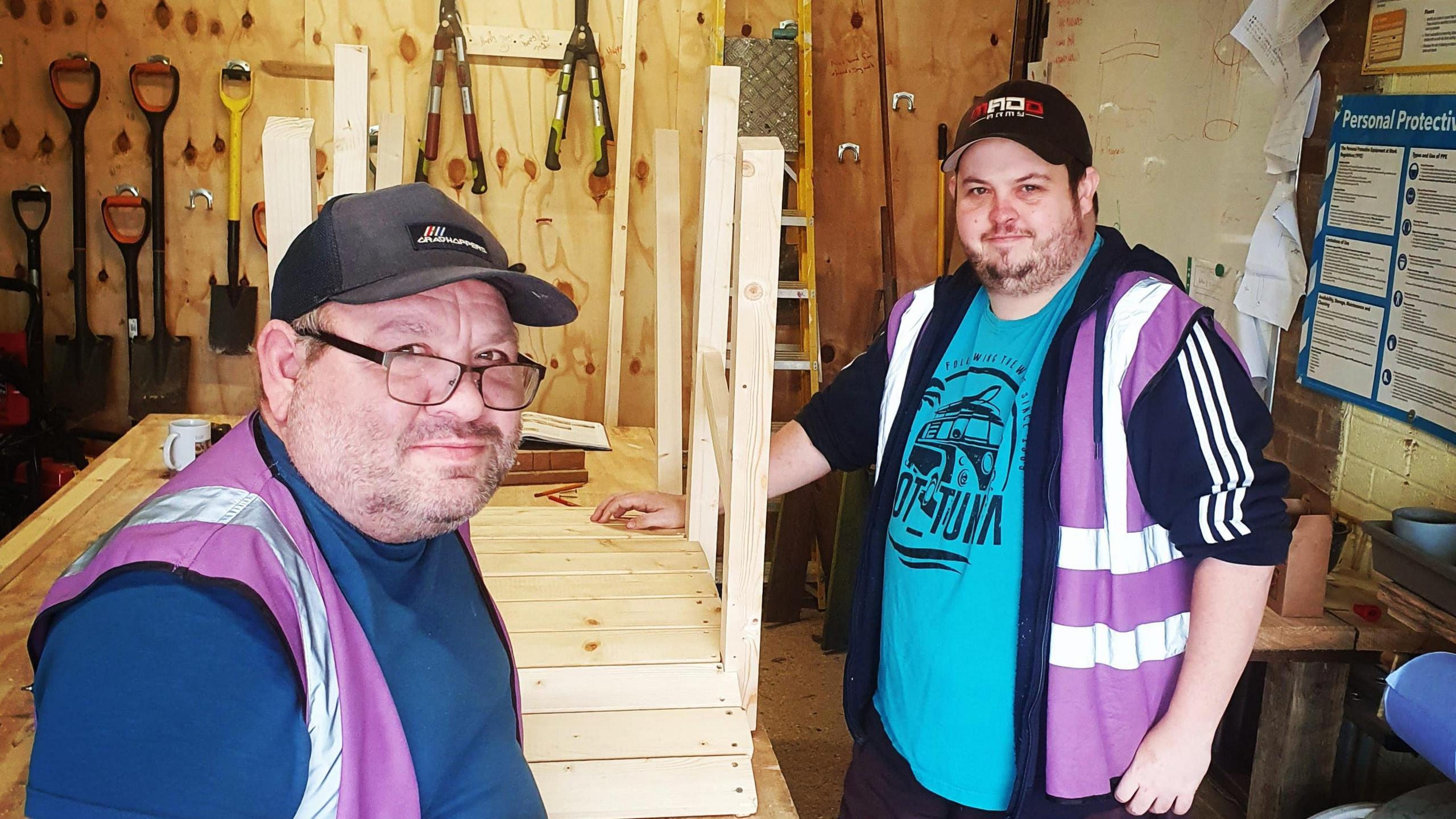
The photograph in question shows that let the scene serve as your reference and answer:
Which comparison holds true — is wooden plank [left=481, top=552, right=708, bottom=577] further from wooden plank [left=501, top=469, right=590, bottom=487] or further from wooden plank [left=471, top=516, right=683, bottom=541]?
wooden plank [left=501, top=469, right=590, bottom=487]

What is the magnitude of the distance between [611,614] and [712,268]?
1.99 feet

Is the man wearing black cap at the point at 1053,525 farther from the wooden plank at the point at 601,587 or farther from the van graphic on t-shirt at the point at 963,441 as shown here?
the wooden plank at the point at 601,587

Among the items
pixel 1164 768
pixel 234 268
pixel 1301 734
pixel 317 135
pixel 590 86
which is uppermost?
pixel 590 86

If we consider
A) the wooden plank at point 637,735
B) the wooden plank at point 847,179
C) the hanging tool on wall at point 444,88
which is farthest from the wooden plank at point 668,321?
the wooden plank at point 847,179

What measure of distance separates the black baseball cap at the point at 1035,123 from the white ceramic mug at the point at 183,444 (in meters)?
2.03

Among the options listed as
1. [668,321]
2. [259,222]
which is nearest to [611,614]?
[668,321]

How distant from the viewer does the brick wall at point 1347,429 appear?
7.94 feet

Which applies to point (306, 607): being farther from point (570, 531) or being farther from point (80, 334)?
point (80, 334)

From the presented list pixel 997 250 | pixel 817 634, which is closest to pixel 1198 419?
pixel 997 250

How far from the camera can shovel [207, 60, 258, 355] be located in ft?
13.9

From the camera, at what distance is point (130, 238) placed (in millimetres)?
4270

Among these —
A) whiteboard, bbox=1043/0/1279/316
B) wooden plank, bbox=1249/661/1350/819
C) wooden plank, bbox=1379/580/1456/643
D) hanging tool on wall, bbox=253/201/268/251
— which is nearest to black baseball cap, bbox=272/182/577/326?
wooden plank, bbox=1379/580/1456/643

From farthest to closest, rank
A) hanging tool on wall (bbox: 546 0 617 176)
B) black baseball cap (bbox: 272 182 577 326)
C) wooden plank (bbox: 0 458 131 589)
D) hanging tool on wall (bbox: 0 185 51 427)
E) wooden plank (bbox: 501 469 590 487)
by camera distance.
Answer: hanging tool on wall (bbox: 546 0 617 176) < hanging tool on wall (bbox: 0 185 51 427) < wooden plank (bbox: 501 469 590 487) < wooden plank (bbox: 0 458 131 589) < black baseball cap (bbox: 272 182 577 326)

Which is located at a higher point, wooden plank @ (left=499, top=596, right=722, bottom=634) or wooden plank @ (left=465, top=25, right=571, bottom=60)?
wooden plank @ (left=465, top=25, right=571, bottom=60)
